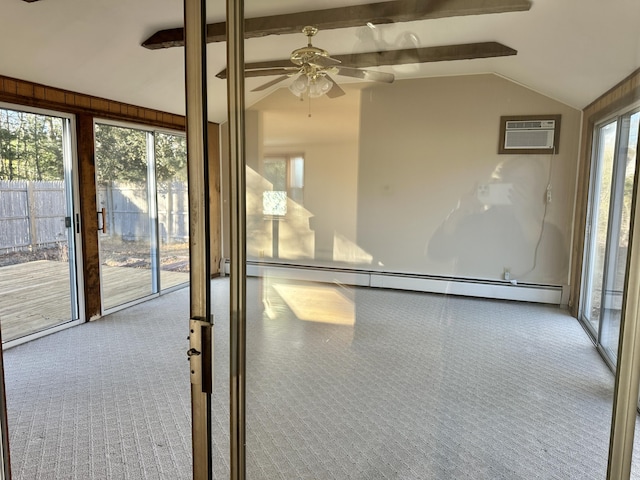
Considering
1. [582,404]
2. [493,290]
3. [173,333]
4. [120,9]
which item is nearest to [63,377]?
[173,333]

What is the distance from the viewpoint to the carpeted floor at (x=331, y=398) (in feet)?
6.33

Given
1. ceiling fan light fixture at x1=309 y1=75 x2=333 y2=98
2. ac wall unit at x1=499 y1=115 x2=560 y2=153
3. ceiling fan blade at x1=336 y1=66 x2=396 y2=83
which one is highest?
ceiling fan blade at x1=336 y1=66 x2=396 y2=83

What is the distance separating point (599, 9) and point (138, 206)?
4.31m

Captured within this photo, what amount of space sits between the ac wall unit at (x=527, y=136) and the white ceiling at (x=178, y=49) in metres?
0.44

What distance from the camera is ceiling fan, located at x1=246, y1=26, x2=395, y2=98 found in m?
3.21

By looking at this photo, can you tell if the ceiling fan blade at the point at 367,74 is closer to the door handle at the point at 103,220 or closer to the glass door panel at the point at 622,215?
the door handle at the point at 103,220

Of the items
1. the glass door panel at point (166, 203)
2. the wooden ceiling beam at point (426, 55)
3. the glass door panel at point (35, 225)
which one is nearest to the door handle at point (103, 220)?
the glass door panel at point (35, 225)

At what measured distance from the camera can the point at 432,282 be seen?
4.94 metres

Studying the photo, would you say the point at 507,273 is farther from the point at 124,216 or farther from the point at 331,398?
the point at 124,216

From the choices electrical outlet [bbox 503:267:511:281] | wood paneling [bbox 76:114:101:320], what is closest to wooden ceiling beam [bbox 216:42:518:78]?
electrical outlet [bbox 503:267:511:281]

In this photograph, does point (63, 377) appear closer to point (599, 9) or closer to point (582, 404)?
point (582, 404)

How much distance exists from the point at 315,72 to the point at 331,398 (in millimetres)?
2678

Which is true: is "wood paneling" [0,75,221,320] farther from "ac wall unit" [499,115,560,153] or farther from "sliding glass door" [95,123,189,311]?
"ac wall unit" [499,115,560,153]

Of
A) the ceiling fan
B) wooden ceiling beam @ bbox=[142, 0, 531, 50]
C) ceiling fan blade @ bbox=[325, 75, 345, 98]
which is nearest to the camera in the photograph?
wooden ceiling beam @ bbox=[142, 0, 531, 50]
